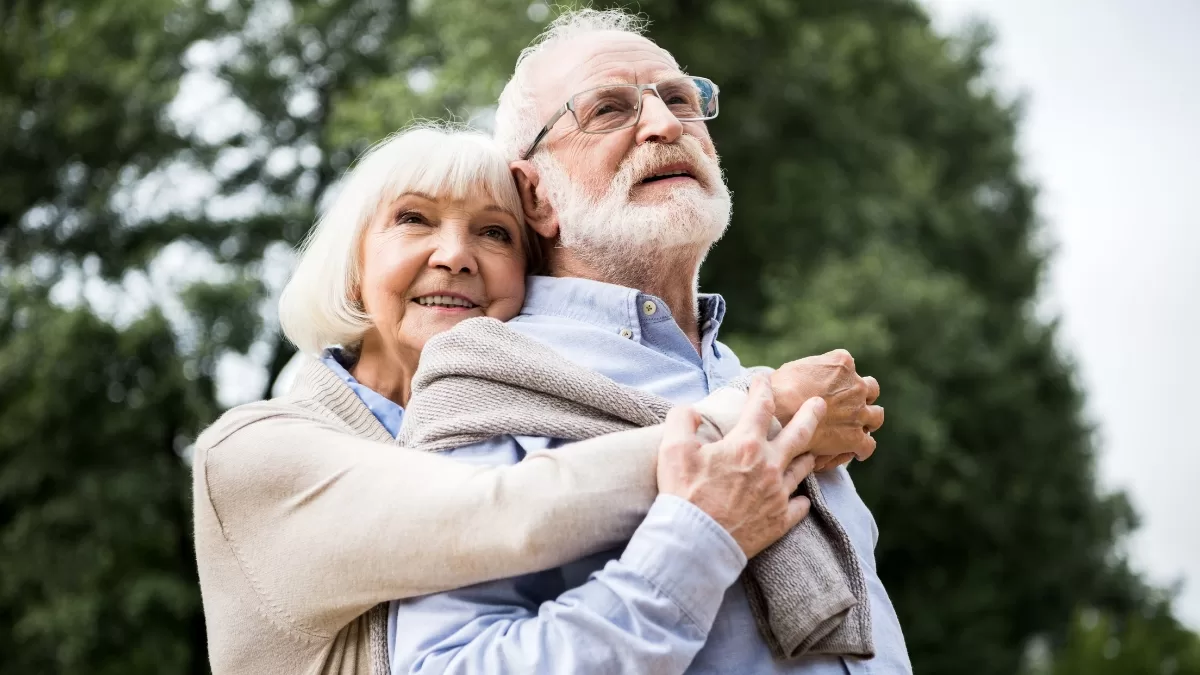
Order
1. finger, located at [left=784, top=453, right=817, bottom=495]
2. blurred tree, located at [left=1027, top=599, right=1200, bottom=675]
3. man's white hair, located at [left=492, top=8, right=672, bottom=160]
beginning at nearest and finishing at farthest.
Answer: finger, located at [left=784, top=453, right=817, bottom=495] → man's white hair, located at [left=492, top=8, right=672, bottom=160] → blurred tree, located at [left=1027, top=599, right=1200, bottom=675]

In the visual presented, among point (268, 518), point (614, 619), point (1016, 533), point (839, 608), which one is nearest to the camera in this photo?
point (614, 619)

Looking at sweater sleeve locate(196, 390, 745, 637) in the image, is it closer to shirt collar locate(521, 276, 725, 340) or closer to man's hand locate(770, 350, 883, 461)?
man's hand locate(770, 350, 883, 461)

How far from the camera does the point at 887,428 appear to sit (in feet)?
40.2

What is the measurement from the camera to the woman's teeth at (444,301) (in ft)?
7.91

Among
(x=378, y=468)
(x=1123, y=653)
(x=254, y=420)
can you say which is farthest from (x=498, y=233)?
(x=1123, y=653)

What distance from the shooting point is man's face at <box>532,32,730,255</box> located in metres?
2.30

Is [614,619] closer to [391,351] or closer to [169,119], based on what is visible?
[391,351]

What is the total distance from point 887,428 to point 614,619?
1092 cm

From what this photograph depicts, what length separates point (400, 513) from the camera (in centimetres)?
179

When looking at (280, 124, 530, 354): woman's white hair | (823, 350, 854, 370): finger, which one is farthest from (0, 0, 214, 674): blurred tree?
(823, 350, 854, 370): finger

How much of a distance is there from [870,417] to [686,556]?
23.7 inches

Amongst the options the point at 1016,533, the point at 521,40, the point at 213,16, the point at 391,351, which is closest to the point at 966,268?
the point at 1016,533

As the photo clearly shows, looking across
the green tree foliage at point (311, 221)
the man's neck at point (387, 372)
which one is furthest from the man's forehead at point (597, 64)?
the green tree foliage at point (311, 221)

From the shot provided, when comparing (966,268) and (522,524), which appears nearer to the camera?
(522,524)
